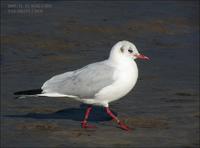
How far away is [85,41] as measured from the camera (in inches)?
728

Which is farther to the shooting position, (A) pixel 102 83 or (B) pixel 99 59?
(B) pixel 99 59

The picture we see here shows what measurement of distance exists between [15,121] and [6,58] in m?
4.64

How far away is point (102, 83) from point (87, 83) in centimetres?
22

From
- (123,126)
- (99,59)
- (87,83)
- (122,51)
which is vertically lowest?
(99,59)

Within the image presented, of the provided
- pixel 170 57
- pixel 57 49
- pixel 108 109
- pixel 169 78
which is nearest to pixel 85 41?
pixel 57 49

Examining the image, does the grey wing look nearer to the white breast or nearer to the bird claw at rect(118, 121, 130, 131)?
the white breast

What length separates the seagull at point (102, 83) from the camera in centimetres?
1203

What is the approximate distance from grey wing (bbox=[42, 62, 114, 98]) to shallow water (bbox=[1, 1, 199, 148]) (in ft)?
1.63

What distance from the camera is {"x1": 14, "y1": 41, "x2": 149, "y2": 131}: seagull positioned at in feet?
39.5

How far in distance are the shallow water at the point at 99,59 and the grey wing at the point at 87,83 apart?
0.50 meters

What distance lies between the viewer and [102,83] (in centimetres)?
1210
